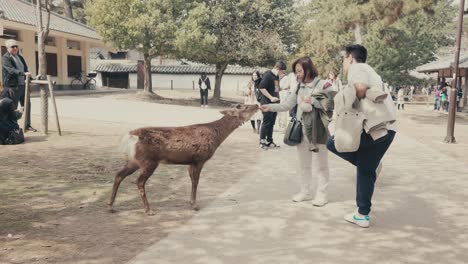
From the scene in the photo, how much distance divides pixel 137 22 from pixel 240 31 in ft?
21.0

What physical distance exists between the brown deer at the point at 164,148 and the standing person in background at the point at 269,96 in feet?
13.7

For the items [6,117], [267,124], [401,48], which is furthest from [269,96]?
[401,48]

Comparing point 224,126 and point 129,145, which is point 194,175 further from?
point 129,145

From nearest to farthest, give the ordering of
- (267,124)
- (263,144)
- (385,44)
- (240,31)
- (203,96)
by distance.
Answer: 1. (267,124)
2. (263,144)
3. (203,96)
4. (240,31)
5. (385,44)

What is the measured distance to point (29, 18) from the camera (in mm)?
20344

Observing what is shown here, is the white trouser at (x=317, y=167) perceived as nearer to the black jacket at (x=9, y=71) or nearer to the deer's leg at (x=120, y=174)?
the deer's leg at (x=120, y=174)

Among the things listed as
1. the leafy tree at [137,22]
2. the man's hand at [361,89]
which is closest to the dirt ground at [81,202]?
the man's hand at [361,89]

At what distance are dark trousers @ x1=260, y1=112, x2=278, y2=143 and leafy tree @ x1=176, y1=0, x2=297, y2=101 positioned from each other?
1379 cm

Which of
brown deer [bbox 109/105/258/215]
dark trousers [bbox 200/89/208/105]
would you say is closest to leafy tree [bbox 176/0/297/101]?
dark trousers [bbox 200/89/208/105]

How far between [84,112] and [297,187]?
37.5 feet

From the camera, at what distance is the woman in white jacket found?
17.2 ft

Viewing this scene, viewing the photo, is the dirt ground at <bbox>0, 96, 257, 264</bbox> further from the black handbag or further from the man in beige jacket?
the man in beige jacket

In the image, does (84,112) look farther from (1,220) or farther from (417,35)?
(417,35)

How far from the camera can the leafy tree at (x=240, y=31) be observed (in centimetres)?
2339
